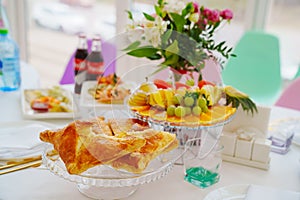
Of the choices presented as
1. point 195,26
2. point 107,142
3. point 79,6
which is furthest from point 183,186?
point 79,6

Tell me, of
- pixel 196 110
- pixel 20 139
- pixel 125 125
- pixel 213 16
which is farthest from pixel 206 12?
pixel 20 139

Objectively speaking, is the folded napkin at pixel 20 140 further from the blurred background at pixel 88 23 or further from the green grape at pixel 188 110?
the blurred background at pixel 88 23

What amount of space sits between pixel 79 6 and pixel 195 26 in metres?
2.10

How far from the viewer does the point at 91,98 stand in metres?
1.28

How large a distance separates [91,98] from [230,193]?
55 centimetres

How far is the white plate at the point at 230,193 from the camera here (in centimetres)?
93

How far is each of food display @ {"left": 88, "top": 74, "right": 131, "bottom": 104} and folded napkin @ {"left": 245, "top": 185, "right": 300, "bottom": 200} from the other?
0.44m

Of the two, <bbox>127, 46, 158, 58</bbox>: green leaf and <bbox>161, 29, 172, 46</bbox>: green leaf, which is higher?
<bbox>161, 29, 172, 46</bbox>: green leaf

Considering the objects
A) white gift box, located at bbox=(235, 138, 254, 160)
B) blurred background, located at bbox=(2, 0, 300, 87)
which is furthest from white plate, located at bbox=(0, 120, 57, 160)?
blurred background, located at bbox=(2, 0, 300, 87)

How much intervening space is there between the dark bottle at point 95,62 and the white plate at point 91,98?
5 cm

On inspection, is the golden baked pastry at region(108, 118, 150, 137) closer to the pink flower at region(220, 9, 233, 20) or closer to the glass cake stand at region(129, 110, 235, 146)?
the glass cake stand at region(129, 110, 235, 146)

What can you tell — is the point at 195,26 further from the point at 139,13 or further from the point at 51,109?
the point at 51,109

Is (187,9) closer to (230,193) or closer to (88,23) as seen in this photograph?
(230,193)

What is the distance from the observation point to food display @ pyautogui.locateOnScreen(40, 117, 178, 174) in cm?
87
